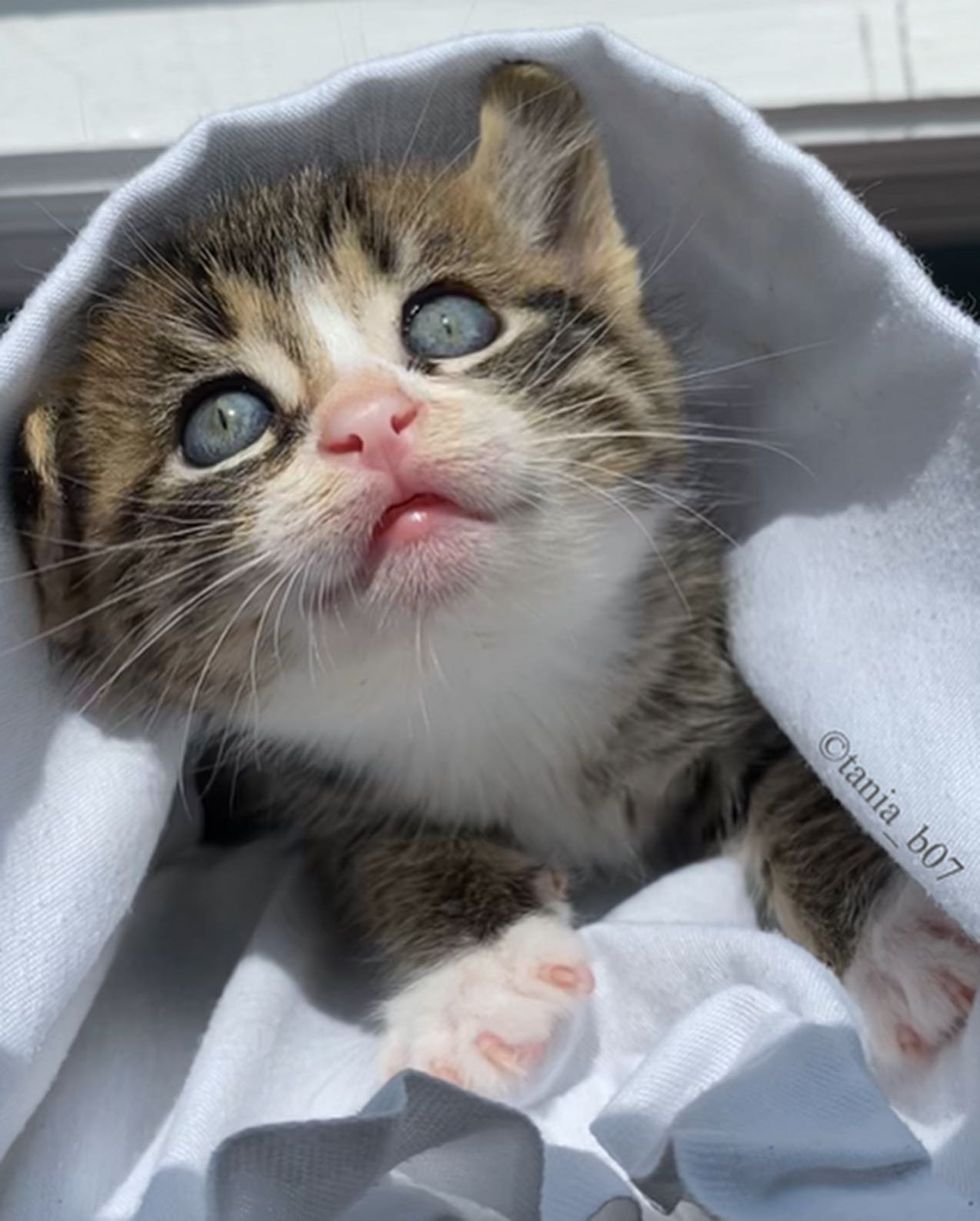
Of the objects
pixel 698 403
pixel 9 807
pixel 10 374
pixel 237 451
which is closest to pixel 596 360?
pixel 698 403

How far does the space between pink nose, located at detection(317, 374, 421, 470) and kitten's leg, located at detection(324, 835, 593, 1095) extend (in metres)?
0.39

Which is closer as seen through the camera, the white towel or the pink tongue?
the white towel

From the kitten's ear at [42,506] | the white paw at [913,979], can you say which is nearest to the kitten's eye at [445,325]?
the kitten's ear at [42,506]

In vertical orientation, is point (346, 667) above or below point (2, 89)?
below

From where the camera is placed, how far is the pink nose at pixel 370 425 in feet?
3.17

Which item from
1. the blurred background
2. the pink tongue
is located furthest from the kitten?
the blurred background

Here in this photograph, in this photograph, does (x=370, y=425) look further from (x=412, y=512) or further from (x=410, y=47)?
(x=410, y=47)

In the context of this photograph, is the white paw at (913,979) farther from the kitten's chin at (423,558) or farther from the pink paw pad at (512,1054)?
the kitten's chin at (423,558)

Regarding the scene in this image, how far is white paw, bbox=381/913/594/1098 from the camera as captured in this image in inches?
41.3

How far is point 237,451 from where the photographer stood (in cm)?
109

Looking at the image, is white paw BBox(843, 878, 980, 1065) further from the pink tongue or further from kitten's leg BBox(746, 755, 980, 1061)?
the pink tongue

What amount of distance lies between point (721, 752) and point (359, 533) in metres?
0.46

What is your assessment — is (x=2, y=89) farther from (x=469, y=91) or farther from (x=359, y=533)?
(x=359, y=533)

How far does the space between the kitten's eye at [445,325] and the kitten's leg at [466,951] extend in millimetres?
402
